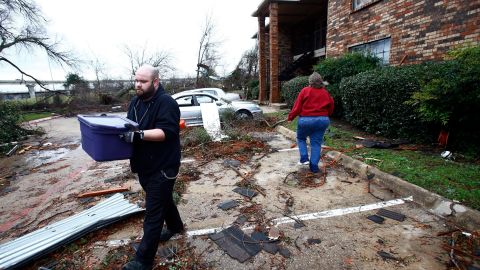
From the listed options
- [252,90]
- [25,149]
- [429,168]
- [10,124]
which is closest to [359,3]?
[429,168]

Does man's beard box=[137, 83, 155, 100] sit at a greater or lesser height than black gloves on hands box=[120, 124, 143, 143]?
greater

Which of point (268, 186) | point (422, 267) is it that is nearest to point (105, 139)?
point (268, 186)

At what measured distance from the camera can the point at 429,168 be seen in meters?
4.18

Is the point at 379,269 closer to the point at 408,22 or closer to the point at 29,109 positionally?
the point at 408,22

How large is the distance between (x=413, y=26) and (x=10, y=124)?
1438 centimetres

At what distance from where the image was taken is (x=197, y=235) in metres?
3.04

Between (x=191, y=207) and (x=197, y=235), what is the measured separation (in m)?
0.76

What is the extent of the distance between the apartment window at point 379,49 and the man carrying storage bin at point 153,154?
8692mm

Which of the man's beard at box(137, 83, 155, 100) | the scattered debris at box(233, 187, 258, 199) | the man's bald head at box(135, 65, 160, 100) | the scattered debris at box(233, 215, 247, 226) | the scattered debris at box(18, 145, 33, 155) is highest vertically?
the man's bald head at box(135, 65, 160, 100)

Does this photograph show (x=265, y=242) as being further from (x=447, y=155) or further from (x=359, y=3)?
(x=359, y=3)

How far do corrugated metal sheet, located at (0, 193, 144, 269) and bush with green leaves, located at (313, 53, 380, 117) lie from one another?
7369 millimetres

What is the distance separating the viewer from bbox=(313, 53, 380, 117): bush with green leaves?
8.67 metres

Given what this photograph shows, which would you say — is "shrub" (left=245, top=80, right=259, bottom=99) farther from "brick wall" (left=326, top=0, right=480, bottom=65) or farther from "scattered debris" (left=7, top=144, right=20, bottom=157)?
"scattered debris" (left=7, top=144, right=20, bottom=157)

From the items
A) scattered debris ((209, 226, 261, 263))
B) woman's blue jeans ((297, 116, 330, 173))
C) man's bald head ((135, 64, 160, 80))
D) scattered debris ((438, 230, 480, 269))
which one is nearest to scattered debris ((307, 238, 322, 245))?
scattered debris ((209, 226, 261, 263))
